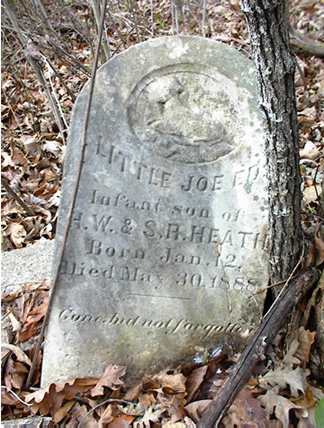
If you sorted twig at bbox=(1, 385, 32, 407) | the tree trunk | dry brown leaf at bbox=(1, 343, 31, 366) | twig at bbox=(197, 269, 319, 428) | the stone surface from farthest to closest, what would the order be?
the stone surface < dry brown leaf at bbox=(1, 343, 31, 366) < twig at bbox=(1, 385, 32, 407) < twig at bbox=(197, 269, 319, 428) < the tree trunk

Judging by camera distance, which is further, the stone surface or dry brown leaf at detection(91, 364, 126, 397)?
the stone surface

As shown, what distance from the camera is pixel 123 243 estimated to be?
2008 millimetres

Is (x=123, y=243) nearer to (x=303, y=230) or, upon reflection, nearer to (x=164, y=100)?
(x=164, y=100)

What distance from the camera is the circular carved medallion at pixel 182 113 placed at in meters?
1.88

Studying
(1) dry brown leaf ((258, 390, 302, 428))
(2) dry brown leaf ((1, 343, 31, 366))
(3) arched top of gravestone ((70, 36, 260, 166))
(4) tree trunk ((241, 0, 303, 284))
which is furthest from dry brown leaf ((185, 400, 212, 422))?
(3) arched top of gravestone ((70, 36, 260, 166))

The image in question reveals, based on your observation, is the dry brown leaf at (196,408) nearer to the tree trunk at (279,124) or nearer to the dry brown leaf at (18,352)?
the tree trunk at (279,124)

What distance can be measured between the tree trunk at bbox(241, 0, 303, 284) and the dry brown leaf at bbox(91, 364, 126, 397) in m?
0.66

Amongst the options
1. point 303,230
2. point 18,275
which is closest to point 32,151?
point 18,275

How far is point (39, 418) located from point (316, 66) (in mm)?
2939

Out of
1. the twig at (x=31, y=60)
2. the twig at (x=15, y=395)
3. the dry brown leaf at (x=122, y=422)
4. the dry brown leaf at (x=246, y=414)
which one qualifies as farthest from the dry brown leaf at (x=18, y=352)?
the twig at (x=31, y=60)

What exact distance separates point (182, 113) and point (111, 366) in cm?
97

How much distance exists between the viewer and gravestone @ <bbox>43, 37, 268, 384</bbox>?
6.16 feet

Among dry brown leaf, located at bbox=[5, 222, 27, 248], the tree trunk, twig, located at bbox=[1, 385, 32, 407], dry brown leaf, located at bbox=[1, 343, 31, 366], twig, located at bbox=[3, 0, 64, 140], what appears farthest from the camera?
dry brown leaf, located at bbox=[5, 222, 27, 248]

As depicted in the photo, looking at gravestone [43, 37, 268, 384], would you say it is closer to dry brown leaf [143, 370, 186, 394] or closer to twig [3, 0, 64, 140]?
dry brown leaf [143, 370, 186, 394]
